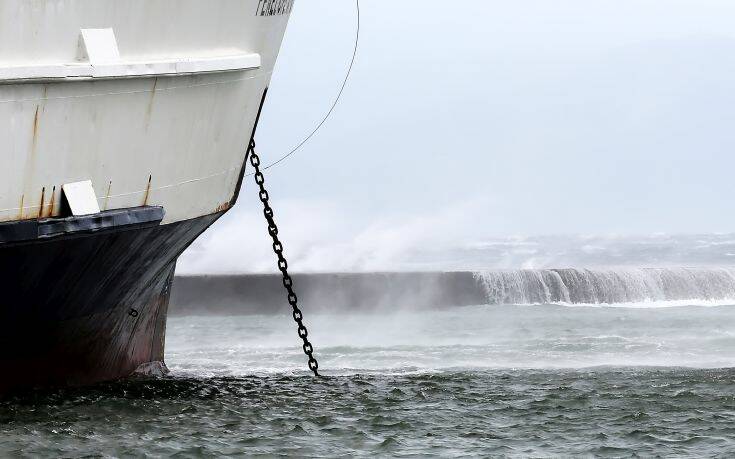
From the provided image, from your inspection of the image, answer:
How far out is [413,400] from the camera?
10625 mm

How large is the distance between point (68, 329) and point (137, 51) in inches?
103

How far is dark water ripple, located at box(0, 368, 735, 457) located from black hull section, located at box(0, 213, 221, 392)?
27 cm

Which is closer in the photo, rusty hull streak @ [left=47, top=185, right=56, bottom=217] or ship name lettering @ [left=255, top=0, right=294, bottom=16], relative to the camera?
rusty hull streak @ [left=47, top=185, right=56, bottom=217]

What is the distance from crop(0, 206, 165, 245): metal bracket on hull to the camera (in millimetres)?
7820

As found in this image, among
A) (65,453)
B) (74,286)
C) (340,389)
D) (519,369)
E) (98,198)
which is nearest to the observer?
(65,453)

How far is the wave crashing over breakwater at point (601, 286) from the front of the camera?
3062 centimetres

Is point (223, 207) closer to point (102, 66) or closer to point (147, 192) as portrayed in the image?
point (147, 192)

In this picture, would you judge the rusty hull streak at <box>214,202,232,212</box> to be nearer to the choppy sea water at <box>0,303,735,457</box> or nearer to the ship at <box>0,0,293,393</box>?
the ship at <box>0,0,293,393</box>

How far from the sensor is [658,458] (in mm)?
7797

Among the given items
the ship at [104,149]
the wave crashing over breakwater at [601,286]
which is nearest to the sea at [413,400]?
the ship at [104,149]

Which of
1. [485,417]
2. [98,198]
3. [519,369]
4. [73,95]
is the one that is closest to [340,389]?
[485,417]

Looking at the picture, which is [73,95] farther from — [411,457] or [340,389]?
[340,389]

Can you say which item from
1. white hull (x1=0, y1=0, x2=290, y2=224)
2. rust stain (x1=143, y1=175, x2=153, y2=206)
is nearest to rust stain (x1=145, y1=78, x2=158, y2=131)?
white hull (x1=0, y1=0, x2=290, y2=224)

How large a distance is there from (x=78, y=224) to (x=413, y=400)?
3964 millimetres
